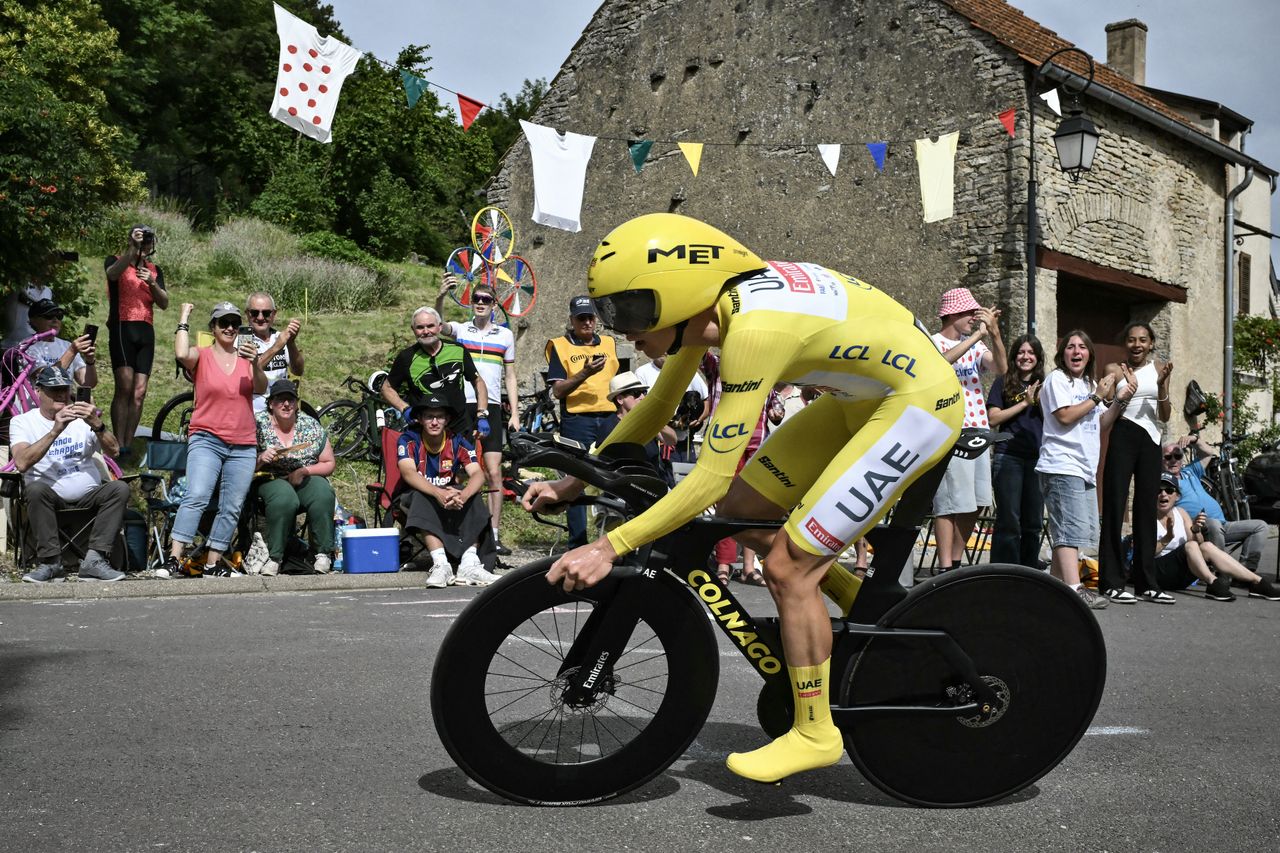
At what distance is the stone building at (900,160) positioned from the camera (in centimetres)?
1752

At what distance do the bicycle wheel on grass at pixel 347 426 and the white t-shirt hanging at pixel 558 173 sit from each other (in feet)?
12.1

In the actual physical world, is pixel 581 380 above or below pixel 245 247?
below

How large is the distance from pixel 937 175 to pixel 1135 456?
858cm

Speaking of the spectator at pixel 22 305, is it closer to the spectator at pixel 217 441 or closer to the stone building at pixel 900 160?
the spectator at pixel 217 441

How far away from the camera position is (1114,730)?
5199mm

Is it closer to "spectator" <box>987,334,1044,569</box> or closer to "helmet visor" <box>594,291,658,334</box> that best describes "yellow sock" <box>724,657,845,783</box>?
"helmet visor" <box>594,291,658,334</box>

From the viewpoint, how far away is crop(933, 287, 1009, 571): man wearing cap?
9102mm

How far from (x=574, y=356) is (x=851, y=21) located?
11.0m

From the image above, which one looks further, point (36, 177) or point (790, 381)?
point (36, 177)

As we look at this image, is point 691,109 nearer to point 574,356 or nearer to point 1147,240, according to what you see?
point 1147,240

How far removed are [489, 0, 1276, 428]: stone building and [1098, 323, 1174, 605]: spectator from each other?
785 cm

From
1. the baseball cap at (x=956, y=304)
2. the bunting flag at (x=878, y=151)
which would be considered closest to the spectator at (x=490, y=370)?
the baseball cap at (x=956, y=304)

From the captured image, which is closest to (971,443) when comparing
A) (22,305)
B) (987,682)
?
(987,682)

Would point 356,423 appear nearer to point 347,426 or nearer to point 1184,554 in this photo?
point 347,426
